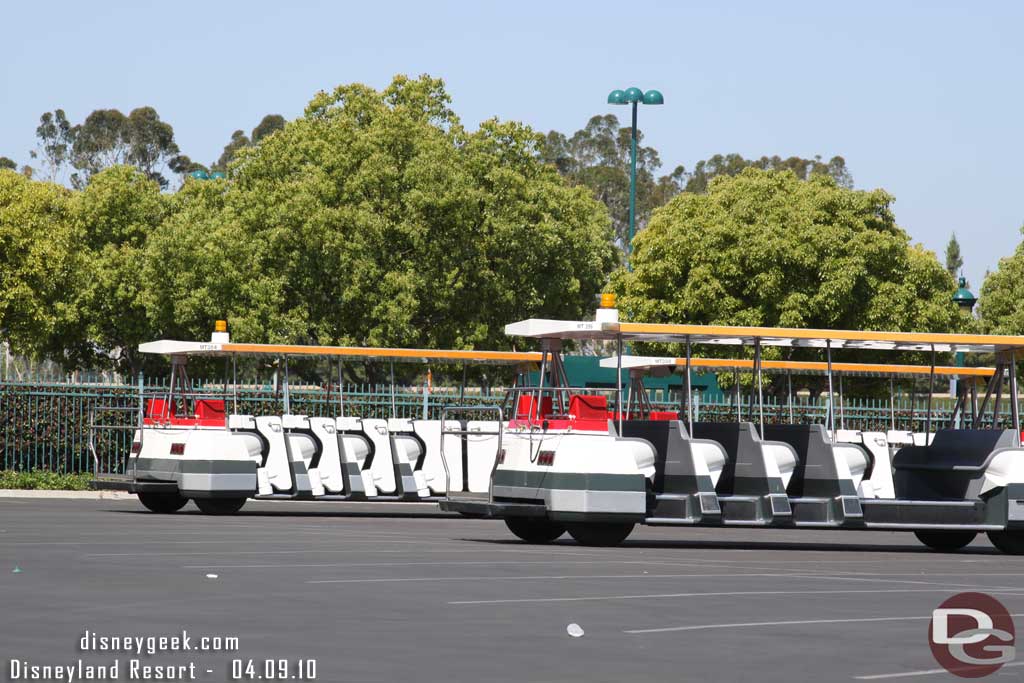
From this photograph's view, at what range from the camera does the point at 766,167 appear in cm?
11875

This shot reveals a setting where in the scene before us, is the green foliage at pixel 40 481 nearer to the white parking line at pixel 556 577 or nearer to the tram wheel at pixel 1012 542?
the tram wheel at pixel 1012 542

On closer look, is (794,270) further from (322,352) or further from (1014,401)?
(1014,401)

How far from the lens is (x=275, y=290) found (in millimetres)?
45250

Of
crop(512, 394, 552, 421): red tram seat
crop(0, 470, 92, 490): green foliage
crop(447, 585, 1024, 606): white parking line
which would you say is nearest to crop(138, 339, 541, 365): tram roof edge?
crop(512, 394, 552, 421): red tram seat

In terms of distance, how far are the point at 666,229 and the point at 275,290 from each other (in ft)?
38.8

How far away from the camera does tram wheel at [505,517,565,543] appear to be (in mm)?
19266

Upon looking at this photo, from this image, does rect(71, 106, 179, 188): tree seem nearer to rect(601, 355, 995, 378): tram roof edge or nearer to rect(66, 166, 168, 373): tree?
rect(66, 166, 168, 373): tree

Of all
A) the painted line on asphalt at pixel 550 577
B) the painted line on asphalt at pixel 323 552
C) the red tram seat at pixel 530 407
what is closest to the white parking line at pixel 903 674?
the painted line on asphalt at pixel 550 577

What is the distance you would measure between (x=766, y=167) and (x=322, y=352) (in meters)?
97.5

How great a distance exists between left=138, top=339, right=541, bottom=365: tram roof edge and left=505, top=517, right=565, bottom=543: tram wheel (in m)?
4.60

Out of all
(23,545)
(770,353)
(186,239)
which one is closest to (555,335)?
(23,545)

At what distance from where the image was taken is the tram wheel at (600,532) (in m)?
18.4

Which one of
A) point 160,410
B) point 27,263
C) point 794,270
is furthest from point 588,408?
point 27,263

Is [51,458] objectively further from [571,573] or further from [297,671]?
[297,671]
